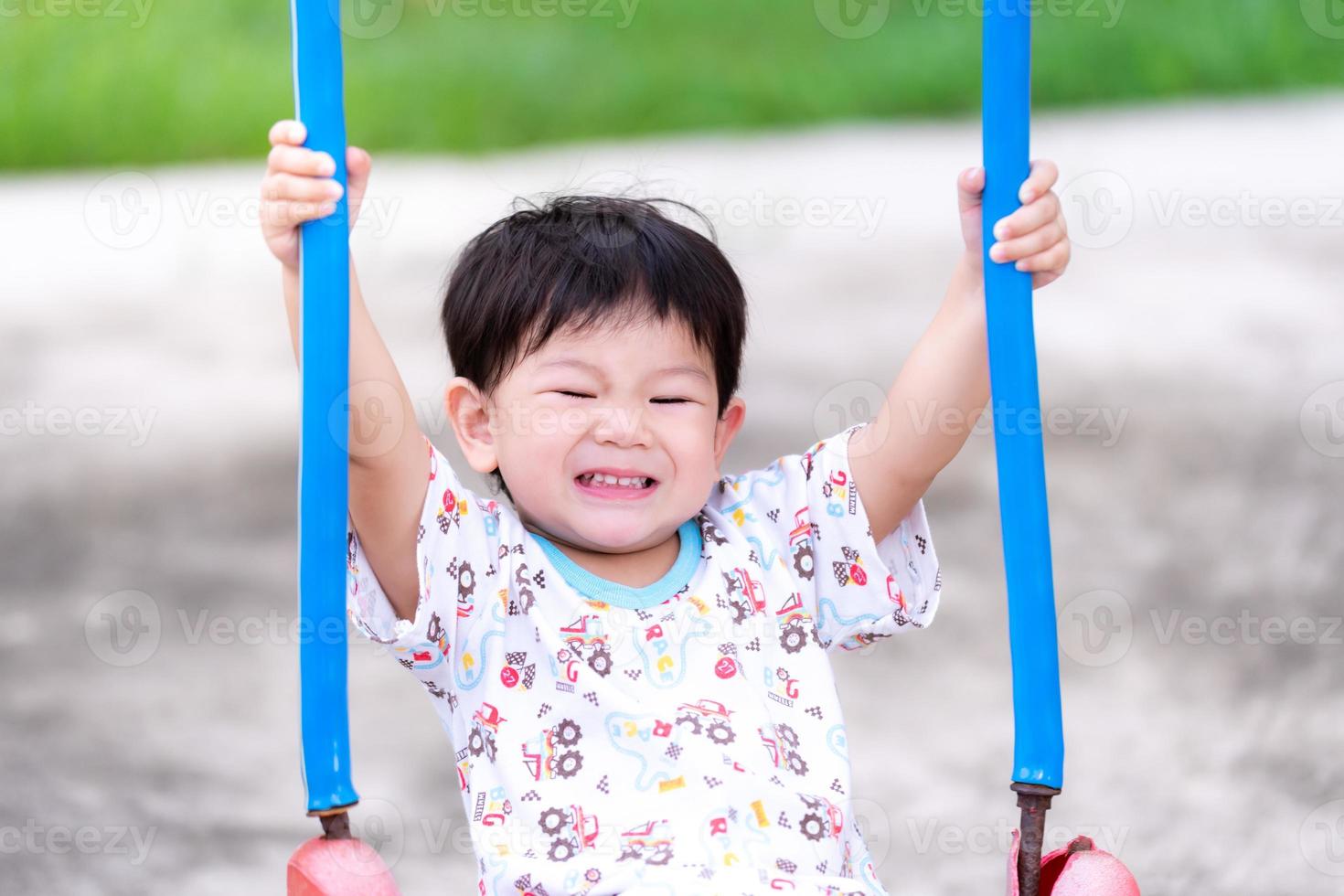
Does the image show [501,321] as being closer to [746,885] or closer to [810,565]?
[810,565]

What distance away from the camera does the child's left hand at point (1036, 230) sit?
122cm

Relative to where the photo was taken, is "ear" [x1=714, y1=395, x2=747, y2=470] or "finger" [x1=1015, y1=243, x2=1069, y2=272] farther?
"ear" [x1=714, y1=395, x2=747, y2=470]

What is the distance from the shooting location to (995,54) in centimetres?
122

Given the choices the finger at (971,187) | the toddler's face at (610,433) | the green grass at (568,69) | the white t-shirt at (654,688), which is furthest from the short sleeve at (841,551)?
the green grass at (568,69)

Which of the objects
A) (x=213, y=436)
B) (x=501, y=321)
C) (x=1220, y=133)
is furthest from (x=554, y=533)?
(x=1220, y=133)

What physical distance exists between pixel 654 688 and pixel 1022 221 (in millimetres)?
434

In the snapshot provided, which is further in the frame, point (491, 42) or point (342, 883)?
point (491, 42)

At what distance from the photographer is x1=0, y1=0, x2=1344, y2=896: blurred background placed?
227 cm

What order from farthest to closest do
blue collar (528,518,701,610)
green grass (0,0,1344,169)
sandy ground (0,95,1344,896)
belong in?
green grass (0,0,1344,169)
sandy ground (0,95,1344,896)
blue collar (528,518,701,610)

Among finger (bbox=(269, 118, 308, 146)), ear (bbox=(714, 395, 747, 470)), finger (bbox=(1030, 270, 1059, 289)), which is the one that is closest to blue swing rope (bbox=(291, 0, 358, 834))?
finger (bbox=(269, 118, 308, 146))

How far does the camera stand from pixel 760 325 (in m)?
2.69

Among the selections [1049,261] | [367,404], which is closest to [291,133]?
[367,404]

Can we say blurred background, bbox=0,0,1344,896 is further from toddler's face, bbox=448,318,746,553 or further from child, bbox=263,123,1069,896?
toddler's face, bbox=448,318,746,553

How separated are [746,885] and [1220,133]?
2.02 metres
